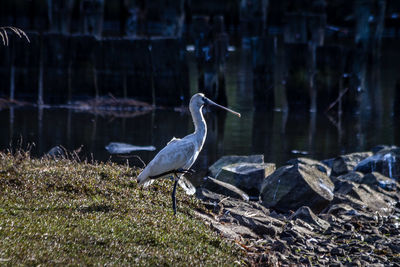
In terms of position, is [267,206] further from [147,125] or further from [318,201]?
[147,125]

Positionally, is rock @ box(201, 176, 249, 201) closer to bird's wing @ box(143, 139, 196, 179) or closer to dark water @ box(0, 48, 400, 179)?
bird's wing @ box(143, 139, 196, 179)

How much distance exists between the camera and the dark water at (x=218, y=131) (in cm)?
1962

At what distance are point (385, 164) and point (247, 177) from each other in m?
3.69

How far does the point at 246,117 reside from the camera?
25.2 metres

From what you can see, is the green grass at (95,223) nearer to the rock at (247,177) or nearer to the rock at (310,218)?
the rock at (310,218)

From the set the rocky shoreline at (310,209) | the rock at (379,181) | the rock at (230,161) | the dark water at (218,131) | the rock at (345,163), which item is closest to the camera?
the rocky shoreline at (310,209)

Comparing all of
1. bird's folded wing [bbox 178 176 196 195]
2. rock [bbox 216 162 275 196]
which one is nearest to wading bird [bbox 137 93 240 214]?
bird's folded wing [bbox 178 176 196 195]

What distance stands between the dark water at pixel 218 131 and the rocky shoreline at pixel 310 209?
2.77 meters

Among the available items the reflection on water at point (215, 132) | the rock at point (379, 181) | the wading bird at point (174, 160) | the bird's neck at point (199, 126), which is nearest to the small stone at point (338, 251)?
the wading bird at point (174, 160)

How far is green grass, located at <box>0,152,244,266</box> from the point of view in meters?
8.03

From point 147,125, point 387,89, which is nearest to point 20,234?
point 147,125

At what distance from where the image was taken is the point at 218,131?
22.9 m

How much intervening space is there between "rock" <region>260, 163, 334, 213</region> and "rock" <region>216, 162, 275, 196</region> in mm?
1060

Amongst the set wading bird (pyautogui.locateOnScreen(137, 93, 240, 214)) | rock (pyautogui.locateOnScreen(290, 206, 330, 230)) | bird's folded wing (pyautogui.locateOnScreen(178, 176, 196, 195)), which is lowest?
rock (pyautogui.locateOnScreen(290, 206, 330, 230))
